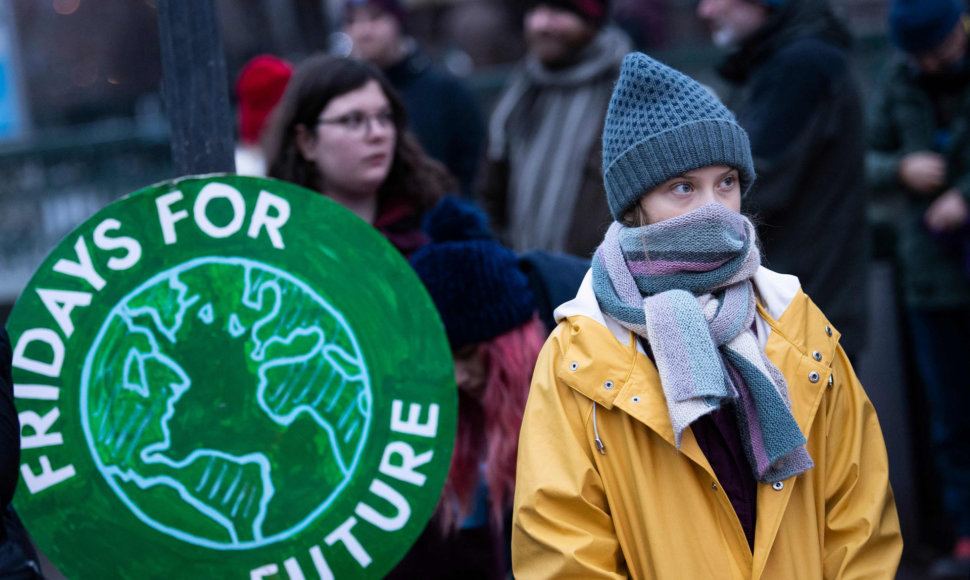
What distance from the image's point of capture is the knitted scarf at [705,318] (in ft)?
6.44

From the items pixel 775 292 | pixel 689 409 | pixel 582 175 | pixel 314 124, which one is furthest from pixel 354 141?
pixel 689 409

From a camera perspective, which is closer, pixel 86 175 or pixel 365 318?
pixel 365 318

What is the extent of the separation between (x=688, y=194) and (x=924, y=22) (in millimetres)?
2280

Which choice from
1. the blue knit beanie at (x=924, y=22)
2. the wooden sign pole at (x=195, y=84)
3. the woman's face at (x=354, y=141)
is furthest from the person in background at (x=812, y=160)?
the wooden sign pole at (x=195, y=84)

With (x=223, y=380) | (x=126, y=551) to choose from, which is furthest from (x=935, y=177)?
(x=126, y=551)

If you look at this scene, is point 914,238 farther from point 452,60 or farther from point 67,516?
point 452,60

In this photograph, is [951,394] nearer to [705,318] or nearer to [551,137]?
[551,137]

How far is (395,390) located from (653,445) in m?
0.61

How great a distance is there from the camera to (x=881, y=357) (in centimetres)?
469

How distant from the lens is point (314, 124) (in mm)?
3287

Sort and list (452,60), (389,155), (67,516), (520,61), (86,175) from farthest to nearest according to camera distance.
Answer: (452,60), (520,61), (86,175), (389,155), (67,516)

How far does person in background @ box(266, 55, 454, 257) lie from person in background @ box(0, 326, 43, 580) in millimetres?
1236

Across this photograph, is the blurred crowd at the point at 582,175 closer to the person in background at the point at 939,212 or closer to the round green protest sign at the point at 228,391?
the person in background at the point at 939,212

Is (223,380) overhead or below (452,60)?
below
